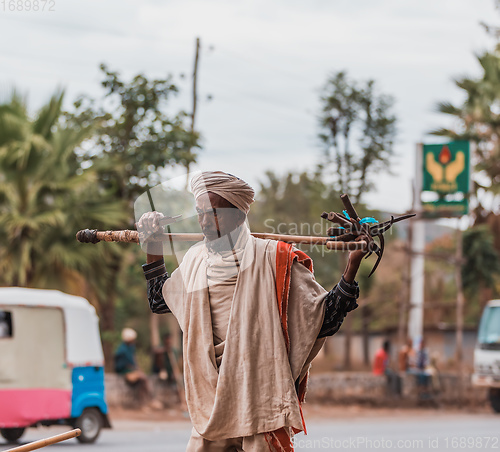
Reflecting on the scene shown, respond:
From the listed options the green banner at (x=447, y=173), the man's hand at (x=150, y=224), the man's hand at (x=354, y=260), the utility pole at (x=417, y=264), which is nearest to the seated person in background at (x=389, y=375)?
the utility pole at (x=417, y=264)

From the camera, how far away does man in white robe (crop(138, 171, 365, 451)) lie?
3.11 m

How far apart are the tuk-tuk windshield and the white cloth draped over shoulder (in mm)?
14612

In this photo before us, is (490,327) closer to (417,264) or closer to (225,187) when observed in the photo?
(417,264)

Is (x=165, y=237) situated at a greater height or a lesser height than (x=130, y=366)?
greater

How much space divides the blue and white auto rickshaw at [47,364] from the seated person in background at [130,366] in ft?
9.59

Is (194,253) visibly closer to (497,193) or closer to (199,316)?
(199,316)

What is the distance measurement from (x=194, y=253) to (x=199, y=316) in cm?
30

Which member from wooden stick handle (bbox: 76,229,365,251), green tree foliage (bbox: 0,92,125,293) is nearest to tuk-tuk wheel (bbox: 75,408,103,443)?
green tree foliage (bbox: 0,92,125,293)

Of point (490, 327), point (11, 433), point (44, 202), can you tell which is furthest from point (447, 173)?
point (11, 433)

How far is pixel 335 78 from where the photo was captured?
760 inches

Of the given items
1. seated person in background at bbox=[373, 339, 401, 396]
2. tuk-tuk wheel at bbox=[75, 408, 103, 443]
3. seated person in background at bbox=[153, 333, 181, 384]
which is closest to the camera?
tuk-tuk wheel at bbox=[75, 408, 103, 443]

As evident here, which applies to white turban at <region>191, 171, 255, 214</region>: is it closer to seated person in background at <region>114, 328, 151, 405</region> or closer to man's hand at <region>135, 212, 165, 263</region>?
man's hand at <region>135, 212, 165, 263</region>

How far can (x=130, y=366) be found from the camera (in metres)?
14.3

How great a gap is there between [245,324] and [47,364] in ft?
23.3
